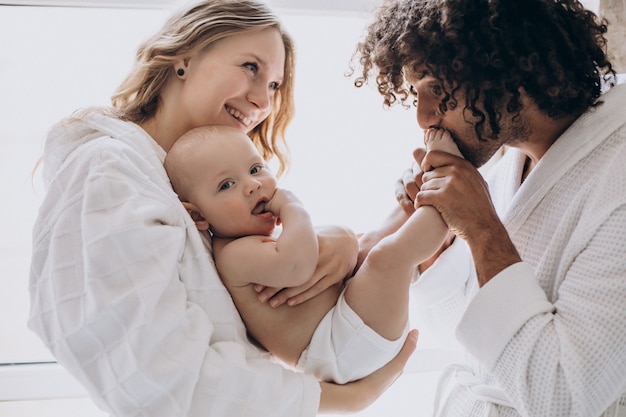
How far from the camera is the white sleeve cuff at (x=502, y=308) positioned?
1161 millimetres

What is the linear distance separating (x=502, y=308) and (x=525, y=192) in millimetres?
348

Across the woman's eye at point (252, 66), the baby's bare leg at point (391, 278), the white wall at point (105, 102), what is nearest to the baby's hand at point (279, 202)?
the baby's bare leg at point (391, 278)

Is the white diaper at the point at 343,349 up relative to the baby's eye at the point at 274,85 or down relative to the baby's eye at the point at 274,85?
down

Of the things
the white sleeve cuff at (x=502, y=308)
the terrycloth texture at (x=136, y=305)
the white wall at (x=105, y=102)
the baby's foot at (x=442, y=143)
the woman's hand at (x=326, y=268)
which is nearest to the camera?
the terrycloth texture at (x=136, y=305)

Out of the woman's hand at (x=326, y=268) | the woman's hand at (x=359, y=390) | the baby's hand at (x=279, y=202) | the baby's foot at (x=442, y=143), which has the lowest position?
the woman's hand at (x=359, y=390)

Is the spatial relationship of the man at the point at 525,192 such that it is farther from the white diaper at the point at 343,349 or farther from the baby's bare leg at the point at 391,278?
the white diaper at the point at 343,349

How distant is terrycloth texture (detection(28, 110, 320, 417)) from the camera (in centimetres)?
106

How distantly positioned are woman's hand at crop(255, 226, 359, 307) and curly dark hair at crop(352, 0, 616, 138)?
1.28 feet

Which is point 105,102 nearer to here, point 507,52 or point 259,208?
point 259,208

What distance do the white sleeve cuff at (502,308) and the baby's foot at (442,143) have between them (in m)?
0.34

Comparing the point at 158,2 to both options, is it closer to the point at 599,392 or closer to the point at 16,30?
the point at 16,30

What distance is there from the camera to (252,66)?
4.83 feet

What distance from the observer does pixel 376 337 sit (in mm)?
1215

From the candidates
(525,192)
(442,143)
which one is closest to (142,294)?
(442,143)
